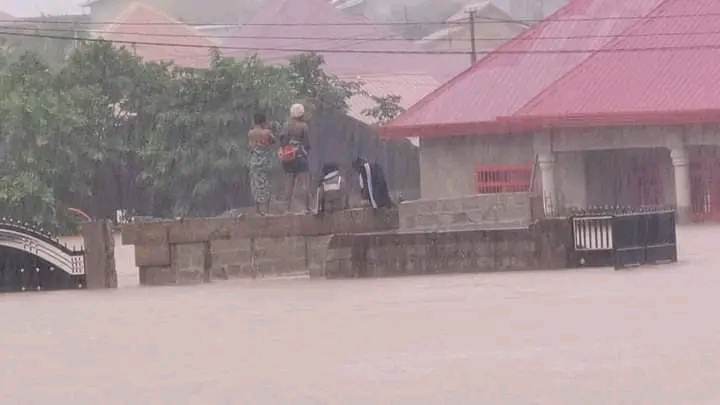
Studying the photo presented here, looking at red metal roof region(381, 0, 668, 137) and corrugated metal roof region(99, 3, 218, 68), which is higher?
corrugated metal roof region(99, 3, 218, 68)

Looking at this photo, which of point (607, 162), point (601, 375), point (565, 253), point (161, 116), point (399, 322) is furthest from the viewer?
point (161, 116)

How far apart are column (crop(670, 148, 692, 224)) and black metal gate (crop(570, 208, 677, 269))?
789 inches

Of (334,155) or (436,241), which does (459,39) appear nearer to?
(334,155)

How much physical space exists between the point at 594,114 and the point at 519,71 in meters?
6.49

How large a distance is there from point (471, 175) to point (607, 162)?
3762 millimetres

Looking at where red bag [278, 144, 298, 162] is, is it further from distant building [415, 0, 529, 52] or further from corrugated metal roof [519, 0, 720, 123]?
distant building [415, 0, 529, 52]

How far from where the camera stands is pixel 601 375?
1177 cm

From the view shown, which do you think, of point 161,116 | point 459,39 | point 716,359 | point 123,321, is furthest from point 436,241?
point 459,39

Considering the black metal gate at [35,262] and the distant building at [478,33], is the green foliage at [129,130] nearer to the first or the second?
the black metal gate at [35,262]

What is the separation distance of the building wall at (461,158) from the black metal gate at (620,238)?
75.1ft

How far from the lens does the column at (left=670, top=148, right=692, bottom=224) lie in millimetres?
43688

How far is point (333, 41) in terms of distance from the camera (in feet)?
294

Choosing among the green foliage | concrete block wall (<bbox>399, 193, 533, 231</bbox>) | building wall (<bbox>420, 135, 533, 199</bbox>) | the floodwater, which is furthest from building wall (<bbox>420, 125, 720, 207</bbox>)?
the floodwater

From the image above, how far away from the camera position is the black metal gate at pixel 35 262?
82.7 feet
